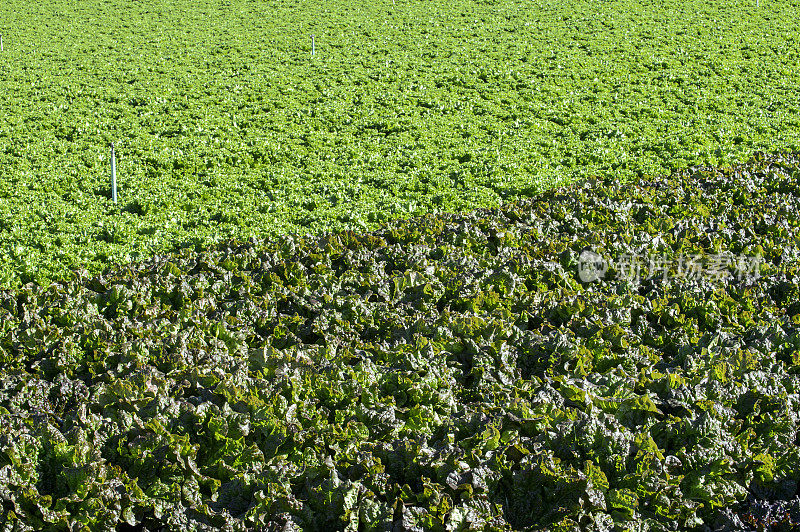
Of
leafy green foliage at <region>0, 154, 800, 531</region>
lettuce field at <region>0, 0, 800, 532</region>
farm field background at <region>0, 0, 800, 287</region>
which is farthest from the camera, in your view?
farm field background at <region>0, 0, 800, 287</region>

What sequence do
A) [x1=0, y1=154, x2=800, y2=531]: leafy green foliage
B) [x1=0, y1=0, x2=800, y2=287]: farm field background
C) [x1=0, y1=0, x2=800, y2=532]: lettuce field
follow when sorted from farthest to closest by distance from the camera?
[x1=0, y1=0, x2=800, y2=287]: farm field background
[x1=0, y1=0, x2=800, y2=532]: lettuce field
[x1=0, y1=154, x2=800, y2=531]: leafy green foliage

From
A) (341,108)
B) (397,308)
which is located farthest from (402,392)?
(341,108)

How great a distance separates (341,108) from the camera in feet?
55.2

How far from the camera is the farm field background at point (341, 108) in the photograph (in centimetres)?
1130

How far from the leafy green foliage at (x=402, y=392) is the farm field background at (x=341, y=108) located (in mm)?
2926

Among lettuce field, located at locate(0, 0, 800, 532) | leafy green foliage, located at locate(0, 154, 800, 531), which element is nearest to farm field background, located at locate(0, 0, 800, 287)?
lettuce field, located at locate(0, 0, 800, 532)

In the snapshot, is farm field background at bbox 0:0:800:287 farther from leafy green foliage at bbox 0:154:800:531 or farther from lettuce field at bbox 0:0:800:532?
leafy green foliage at bbox 0:154:800:531

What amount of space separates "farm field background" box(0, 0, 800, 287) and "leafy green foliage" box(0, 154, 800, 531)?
293cm

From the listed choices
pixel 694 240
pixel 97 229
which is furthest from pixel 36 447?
pixel 694 240

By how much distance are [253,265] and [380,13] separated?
2037cm

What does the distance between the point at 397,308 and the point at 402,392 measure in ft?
5.30

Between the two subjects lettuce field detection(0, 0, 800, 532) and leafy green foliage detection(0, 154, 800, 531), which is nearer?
leafy green foliage detection(0, 154, 800, 531)

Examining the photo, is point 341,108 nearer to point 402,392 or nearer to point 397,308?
point 397,308

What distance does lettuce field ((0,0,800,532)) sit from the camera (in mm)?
4469
